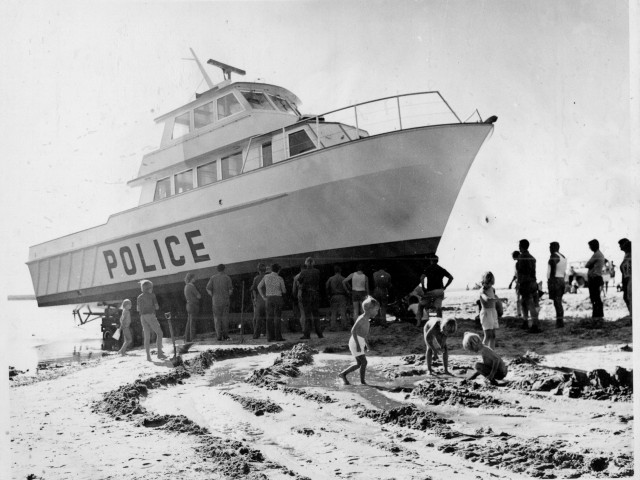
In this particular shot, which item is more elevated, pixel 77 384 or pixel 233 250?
pixel 233 250

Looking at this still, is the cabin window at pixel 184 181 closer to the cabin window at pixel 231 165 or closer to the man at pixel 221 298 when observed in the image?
the cabin window at pixel 231 165

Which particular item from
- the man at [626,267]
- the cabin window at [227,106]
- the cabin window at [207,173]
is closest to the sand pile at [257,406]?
the man at [626,267]

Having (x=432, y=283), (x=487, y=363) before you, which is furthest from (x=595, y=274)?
A: (x=487, y=363)

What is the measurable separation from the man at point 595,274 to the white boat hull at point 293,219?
64.0 inches

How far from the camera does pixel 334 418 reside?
348 centimetres

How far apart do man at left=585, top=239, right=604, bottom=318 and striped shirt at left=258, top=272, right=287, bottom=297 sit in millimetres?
3147

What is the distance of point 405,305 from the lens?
615 cm

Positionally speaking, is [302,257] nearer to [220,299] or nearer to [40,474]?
[220,299]

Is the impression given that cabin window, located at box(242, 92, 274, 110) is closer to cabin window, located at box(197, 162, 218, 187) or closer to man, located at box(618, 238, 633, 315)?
cabin window, located at box(197, 162, 218, 187)

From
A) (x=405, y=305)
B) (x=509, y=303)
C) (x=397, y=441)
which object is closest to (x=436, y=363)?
(x=405, y=305)

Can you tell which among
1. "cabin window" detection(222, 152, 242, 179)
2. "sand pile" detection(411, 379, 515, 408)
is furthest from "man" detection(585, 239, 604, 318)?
"cabin window" detection(222, 152, 242, 179)

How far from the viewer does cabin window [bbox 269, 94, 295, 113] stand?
8.66 metres

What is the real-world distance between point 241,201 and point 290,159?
0.90m

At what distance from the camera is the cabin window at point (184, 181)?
316 inches
